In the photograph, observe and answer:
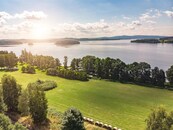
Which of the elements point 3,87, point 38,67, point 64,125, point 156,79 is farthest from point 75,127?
point 38,67

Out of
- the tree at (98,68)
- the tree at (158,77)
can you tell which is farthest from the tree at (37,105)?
the tree at (98,68)

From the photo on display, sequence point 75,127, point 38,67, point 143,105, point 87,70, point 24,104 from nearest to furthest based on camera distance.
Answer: point 75,127, point 24,104, point 143,105, point 87,70, point 38,67

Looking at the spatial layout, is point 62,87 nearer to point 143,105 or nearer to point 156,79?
point 143,105

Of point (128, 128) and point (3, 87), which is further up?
point (3, 87)

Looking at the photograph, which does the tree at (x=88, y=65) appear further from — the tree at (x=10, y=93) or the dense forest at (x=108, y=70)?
the tree at (x=10, y=93)

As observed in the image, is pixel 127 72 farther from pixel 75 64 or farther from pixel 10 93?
pixel 10 93

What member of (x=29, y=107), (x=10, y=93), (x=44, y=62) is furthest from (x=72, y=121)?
(x=44, y=62)
